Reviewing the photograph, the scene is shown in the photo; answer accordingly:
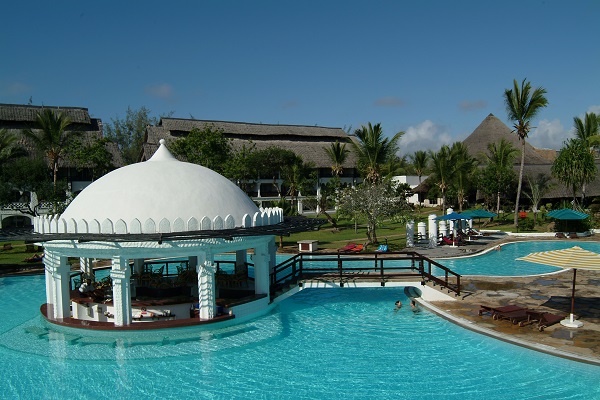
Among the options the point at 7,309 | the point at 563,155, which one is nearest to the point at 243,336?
the point at 7,309

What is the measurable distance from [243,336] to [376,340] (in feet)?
13.1

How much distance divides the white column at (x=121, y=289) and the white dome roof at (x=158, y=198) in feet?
3.71

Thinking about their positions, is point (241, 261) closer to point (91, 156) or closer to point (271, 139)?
point (91, 156)

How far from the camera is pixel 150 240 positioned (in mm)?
13984

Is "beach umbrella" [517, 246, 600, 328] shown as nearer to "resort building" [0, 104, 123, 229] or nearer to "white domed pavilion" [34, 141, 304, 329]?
"white domed pavilion" [34, 141, 304, 329]

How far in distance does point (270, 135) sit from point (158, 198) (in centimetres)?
5046

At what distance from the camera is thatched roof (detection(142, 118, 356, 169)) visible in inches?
2313

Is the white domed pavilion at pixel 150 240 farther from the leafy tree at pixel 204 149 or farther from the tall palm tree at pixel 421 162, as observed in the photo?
the tall palm tree at pixel 421 162

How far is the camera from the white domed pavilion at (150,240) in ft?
48.4

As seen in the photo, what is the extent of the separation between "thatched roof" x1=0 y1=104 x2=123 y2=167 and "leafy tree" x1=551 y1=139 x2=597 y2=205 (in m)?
40.6

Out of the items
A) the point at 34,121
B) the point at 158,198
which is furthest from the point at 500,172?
the point at 34,121

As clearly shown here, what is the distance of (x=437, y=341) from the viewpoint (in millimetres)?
13953

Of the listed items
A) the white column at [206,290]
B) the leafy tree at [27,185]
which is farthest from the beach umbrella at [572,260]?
the leafy tree at [27,185]

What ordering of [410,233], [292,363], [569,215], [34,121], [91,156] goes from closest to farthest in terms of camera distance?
[292,363], [410,233], [569,215], [91,156], [34,121]
